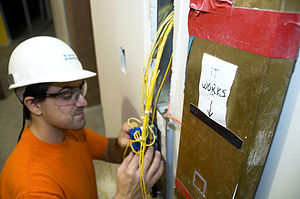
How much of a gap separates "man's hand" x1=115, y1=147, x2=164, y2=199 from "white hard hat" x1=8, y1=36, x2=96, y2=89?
429 mm

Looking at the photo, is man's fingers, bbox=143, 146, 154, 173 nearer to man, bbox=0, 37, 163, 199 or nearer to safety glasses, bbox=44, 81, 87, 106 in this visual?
man, bbox=0, 37, 163, 199

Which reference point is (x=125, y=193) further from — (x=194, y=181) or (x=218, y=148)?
(x=218, y=148)

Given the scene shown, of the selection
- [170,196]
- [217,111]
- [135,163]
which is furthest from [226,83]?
[170,196]

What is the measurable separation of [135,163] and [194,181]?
28 centimetres

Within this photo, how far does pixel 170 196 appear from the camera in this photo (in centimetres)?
93

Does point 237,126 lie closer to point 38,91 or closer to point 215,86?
point 215,86

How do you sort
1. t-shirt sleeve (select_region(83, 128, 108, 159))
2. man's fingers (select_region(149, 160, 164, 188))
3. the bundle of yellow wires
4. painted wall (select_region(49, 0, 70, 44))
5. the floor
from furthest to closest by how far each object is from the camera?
painted wall (select_region(49, 0, 70, 44)) < the floor < t-shirt sleeve (select_region(83, 128, 108, 159)) < man's fingers (select_region(149, 160, 164, 188)) < the bundle of yellow wires

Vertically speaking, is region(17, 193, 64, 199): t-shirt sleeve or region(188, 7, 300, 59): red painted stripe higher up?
region(188, 7, 300, 59): red painted stripe

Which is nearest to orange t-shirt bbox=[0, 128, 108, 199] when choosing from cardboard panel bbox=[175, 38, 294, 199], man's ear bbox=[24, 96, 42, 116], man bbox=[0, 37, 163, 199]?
man bbox=[0, 37, 163, 199]

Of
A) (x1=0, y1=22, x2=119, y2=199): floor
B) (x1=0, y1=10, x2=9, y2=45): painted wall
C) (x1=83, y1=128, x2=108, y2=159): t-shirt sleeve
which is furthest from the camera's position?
(x1=0, y1=10, x2=9, y2=45): painted wall

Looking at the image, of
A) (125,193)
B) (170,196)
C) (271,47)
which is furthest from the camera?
(170,196)

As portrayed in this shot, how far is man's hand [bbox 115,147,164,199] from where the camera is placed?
792 millimetres

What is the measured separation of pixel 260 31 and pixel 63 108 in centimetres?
84

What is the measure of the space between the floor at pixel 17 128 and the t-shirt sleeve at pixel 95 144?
24.7 inches
